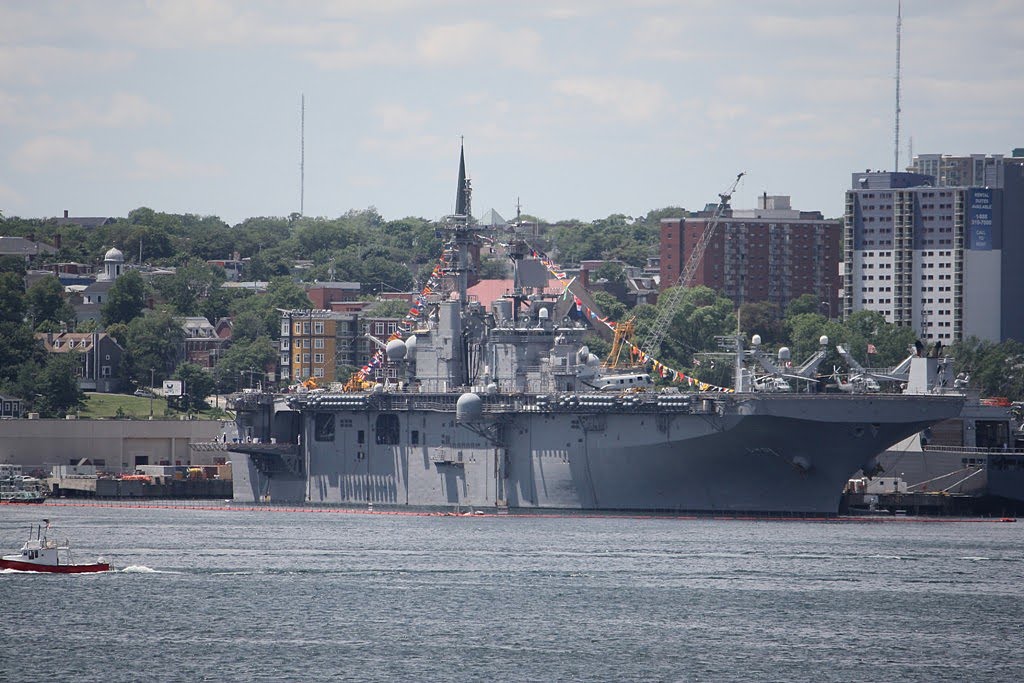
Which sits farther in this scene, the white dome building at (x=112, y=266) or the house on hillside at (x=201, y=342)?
the white dome building at (x=112, y=266)

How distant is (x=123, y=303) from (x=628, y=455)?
75.1m

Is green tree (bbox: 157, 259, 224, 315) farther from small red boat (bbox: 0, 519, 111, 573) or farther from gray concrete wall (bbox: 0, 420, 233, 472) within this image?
small red boat (bbox: 0, 519, 111, 573)

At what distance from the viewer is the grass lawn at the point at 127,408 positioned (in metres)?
110

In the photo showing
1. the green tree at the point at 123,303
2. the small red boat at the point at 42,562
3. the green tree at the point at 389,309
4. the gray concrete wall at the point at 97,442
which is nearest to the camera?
the small red boat at the point at 42,562

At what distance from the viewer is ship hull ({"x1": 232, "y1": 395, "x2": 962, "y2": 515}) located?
212 ft

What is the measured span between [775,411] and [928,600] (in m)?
15.5

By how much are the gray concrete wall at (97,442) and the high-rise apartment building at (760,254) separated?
6465 centimetres

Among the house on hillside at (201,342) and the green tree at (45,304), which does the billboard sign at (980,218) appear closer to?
the house on hillside at (201,342)

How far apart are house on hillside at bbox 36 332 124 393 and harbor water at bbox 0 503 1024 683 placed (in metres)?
55.8

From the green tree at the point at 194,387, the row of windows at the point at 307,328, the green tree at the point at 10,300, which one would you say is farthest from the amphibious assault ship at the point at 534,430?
the row of windows at the point at 307,328

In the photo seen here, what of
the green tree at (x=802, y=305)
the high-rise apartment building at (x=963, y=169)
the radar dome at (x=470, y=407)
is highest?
the high-rise apartment building at (x=963, y=169)

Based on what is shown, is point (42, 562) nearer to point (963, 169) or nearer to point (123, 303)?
point (123, 303)

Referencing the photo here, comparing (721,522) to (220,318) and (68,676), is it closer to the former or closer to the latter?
(68,676)

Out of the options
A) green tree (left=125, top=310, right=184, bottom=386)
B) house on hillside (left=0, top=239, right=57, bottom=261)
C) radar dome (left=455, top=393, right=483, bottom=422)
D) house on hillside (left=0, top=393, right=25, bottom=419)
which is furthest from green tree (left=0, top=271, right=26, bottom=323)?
radar dome (left=455, top=393, right=483, bottom=422)
